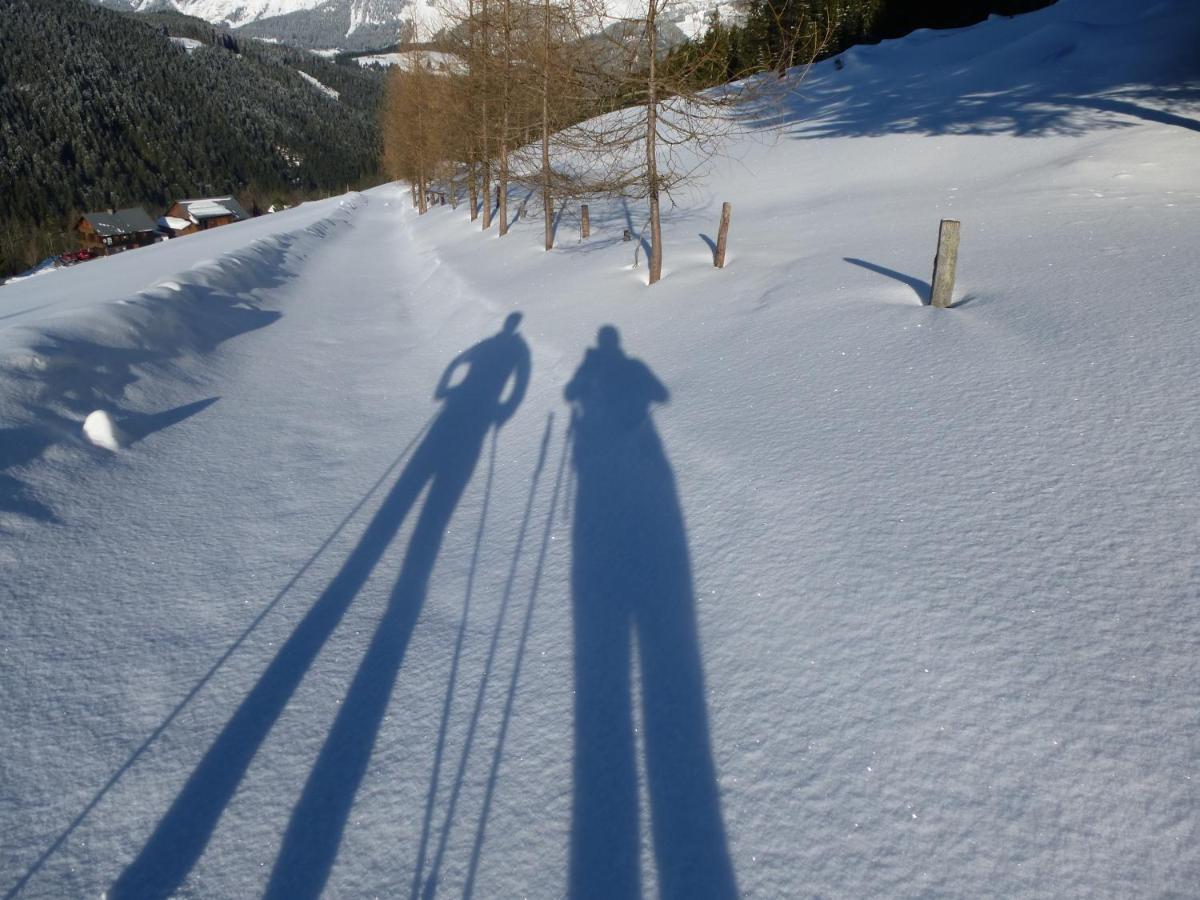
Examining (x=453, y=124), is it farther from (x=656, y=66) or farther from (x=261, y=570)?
(x=261, y=570)

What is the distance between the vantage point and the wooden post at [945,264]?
6.27 meters

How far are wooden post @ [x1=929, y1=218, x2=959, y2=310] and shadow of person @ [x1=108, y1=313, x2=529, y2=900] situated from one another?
17.6ft

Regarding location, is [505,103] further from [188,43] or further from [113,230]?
[188,43]

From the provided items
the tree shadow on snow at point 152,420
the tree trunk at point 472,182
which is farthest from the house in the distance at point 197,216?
the tree shadow on snow at point 152,420

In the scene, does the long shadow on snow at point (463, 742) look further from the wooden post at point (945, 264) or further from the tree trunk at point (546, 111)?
the tree trunk at point (546, 111)

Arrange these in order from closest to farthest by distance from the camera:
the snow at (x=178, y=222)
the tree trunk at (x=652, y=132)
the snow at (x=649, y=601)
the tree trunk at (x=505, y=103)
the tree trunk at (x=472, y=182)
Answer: the snow at (x=649, y=601), the tree trunk at (x=652, y=132), the tree trunk at (x=505, y=103), the tree trunk at (x=472, y=182), the snow at (x=178, y=222)

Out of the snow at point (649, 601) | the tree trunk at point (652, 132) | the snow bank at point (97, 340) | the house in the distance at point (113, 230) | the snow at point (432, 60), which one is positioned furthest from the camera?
the house in the distance at point (113, 230)

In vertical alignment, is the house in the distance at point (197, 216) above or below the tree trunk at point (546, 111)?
above

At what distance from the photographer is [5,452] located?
17.2ft

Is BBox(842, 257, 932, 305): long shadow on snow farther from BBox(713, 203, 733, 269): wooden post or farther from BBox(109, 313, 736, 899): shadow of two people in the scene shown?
BBox(109, 313, 736, 899): shadow of two people

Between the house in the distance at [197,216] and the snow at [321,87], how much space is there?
9551cm

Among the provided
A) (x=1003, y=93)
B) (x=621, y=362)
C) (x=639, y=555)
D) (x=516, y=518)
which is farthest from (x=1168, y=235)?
(x=1003, y=93)

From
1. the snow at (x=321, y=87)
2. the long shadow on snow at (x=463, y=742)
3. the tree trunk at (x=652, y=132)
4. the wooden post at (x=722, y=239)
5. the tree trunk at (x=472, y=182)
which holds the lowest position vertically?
the long shadow on snow at (x=463, y=742)

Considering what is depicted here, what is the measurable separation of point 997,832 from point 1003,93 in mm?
27721
